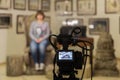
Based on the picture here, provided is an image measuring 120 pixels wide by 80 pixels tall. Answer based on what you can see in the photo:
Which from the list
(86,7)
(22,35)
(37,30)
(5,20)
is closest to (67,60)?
(37,30)

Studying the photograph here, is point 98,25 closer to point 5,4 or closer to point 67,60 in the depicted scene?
point 5,4

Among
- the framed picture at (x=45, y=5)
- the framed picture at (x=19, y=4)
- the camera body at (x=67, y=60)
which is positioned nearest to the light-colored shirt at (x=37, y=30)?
the framed picture at (x=19, y=4)

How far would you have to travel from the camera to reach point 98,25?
8.01m

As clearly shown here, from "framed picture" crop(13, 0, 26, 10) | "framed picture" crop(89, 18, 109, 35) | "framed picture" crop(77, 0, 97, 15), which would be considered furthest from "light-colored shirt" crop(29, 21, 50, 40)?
"framed picture" crop(77, 0, 97, 15)

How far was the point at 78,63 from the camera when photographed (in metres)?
1.48

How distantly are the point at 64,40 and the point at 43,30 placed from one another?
412 cm

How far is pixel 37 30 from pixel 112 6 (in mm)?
3214

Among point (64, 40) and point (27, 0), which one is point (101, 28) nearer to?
point (27, 0)

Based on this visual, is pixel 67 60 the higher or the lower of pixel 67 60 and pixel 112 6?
the lower

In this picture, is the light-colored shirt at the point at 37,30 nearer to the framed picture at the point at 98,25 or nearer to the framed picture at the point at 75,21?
the framed picture at the point at 75,21

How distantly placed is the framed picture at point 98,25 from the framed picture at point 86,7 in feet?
0.93

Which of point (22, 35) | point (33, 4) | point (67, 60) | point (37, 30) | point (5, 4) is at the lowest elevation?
point (67, 60)

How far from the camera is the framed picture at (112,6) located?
7.61 meters

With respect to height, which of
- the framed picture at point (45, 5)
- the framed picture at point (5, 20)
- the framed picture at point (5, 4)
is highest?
the framed picture at point (45, 5)
